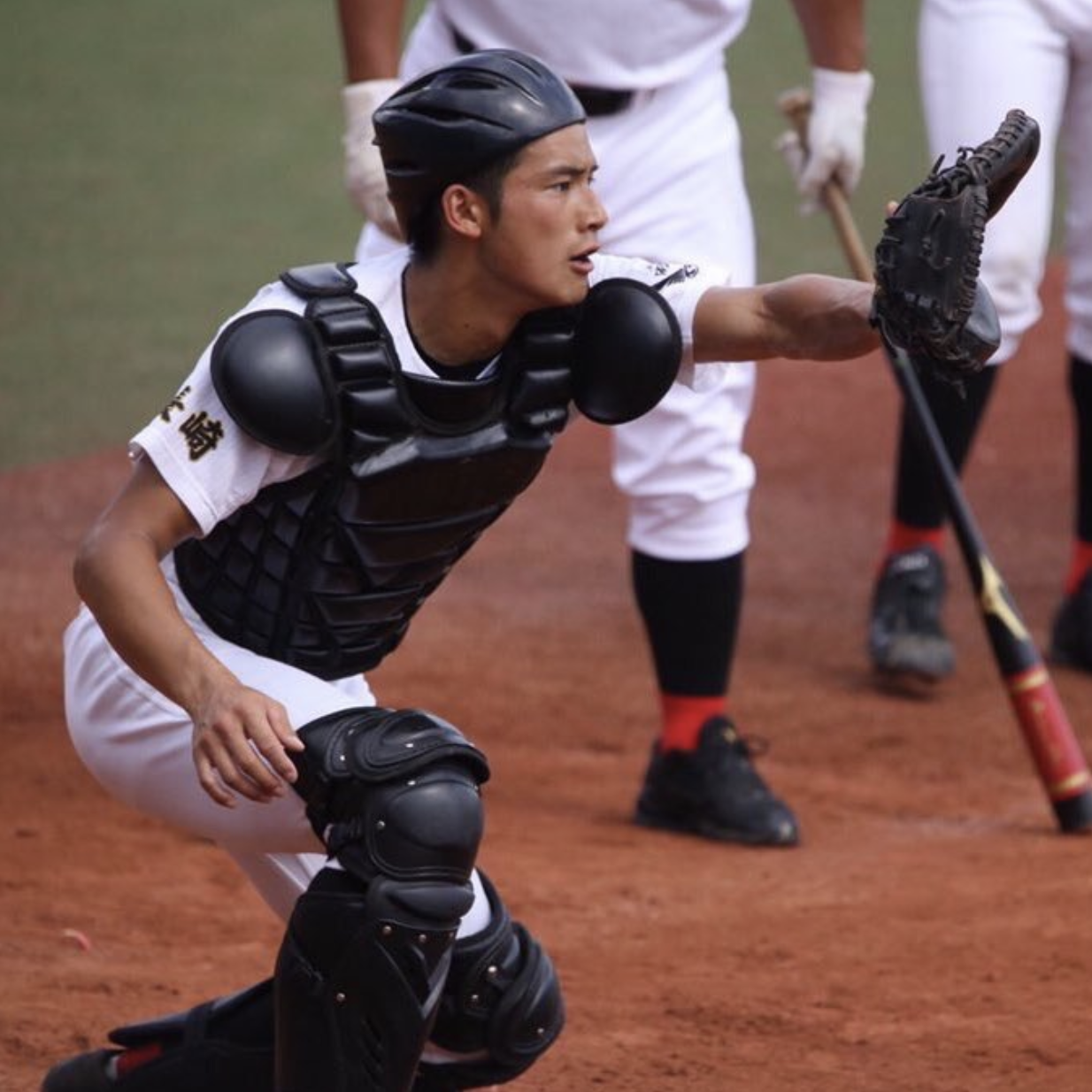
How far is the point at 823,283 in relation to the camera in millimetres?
3072

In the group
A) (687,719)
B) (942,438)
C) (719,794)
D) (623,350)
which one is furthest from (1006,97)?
(623,350)

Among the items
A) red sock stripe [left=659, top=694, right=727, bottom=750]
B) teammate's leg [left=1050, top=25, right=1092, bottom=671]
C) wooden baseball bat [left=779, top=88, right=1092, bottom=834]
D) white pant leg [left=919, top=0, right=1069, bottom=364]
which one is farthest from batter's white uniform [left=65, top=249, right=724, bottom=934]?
teammate's leg [left=1050, top=25, right=1092, bottom=671]

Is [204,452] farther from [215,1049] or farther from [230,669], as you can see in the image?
[215,1049]

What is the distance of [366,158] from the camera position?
423 cm

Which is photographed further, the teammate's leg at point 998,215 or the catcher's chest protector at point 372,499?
the teammate's leg at point 998,215

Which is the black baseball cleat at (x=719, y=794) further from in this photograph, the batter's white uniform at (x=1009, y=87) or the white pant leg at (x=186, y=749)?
the white pant leg at (x=186, y=749)

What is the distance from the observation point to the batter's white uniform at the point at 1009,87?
16.4 ft

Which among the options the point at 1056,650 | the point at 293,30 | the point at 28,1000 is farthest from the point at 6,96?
the point at 28,1000

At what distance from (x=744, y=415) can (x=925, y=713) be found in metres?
0.95

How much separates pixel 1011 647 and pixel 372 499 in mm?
1929

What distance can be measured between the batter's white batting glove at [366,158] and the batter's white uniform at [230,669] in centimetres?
105

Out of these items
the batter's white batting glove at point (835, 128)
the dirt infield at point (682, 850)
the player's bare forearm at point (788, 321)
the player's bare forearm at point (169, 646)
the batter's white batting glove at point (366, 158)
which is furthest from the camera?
the batter's white batting glove at point (835, 128)

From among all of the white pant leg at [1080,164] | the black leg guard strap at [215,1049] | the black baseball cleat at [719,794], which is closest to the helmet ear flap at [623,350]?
the black leg guard strap at [215,1049]

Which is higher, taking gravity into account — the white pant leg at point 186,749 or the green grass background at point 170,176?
the white pant leg at point 186,749
